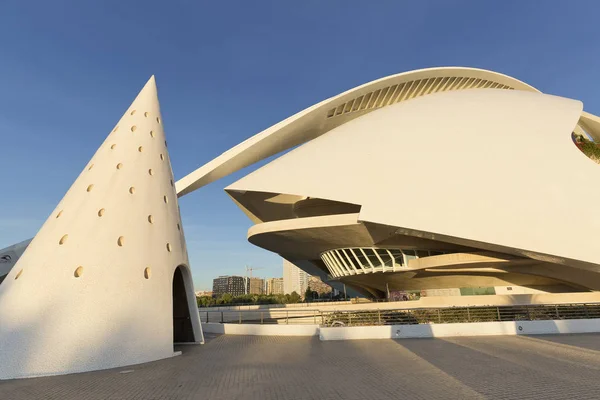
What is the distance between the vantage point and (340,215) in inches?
650

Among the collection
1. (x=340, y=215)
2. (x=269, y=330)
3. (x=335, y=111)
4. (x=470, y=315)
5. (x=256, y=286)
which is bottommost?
(x=256, y=286)

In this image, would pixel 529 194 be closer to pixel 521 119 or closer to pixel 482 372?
pixel 521 119

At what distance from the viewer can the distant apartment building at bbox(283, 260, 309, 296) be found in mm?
116938

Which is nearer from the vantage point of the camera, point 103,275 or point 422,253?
point 103,275

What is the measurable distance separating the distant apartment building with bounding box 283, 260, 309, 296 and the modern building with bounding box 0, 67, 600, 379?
93235mm

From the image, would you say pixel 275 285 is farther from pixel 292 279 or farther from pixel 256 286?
pixel 256 286

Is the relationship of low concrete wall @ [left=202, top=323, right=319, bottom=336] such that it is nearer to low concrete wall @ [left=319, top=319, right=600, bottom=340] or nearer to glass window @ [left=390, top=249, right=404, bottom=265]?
low concrete wall @ [left=319, top=319, right=600, bottom=340]

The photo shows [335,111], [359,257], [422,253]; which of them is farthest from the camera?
[335,111]

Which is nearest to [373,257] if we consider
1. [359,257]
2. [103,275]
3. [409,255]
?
[359,257]

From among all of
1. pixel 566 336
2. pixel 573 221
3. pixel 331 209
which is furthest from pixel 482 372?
pixel 331 209

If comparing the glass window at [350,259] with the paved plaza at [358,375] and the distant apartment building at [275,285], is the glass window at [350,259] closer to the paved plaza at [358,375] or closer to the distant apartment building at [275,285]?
the paved plaza at [358,375]

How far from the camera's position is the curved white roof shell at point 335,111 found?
18.5 meters

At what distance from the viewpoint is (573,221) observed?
12.1 meters

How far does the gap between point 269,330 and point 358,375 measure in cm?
739
